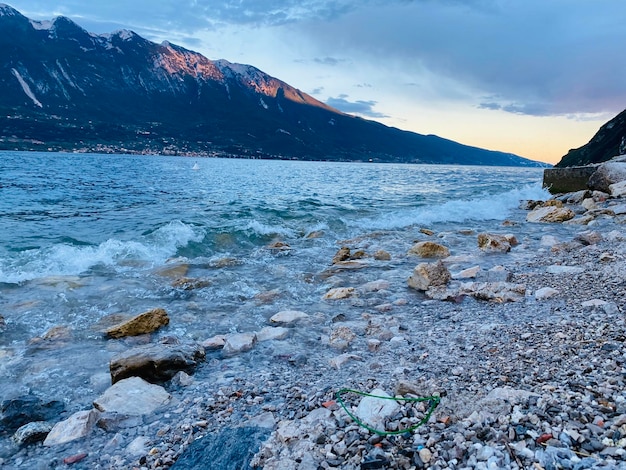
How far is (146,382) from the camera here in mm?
4367

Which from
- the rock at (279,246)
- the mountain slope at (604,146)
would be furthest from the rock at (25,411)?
the mountain slope at (604,146)

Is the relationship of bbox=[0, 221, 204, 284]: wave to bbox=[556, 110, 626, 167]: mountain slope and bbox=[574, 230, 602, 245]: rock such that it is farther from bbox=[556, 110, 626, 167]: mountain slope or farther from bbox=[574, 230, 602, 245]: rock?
bbox=[556, 110, 626, 167]: mountain slope

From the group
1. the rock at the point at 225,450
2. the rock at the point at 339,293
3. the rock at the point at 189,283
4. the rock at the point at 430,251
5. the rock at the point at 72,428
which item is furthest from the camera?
the rock at the point at 430,251

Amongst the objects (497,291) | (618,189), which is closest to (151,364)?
(497,291)

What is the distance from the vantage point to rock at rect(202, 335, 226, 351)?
563cm

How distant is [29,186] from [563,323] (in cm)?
3576

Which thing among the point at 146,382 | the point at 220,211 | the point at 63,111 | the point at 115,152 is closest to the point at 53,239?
the point at 220,211

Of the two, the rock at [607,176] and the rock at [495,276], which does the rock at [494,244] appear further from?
the rock at [607,176]

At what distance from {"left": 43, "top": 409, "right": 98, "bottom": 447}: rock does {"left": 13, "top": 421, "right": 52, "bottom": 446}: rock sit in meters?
0.07

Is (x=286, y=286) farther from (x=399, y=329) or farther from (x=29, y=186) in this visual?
(x=29, y=186)

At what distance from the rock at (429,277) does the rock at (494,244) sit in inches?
153

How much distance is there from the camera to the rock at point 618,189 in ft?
62.6

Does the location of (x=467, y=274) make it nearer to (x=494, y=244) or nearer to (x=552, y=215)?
(x=494, y=244)

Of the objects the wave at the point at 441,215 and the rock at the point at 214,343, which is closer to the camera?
the rock at the point at 214,343
